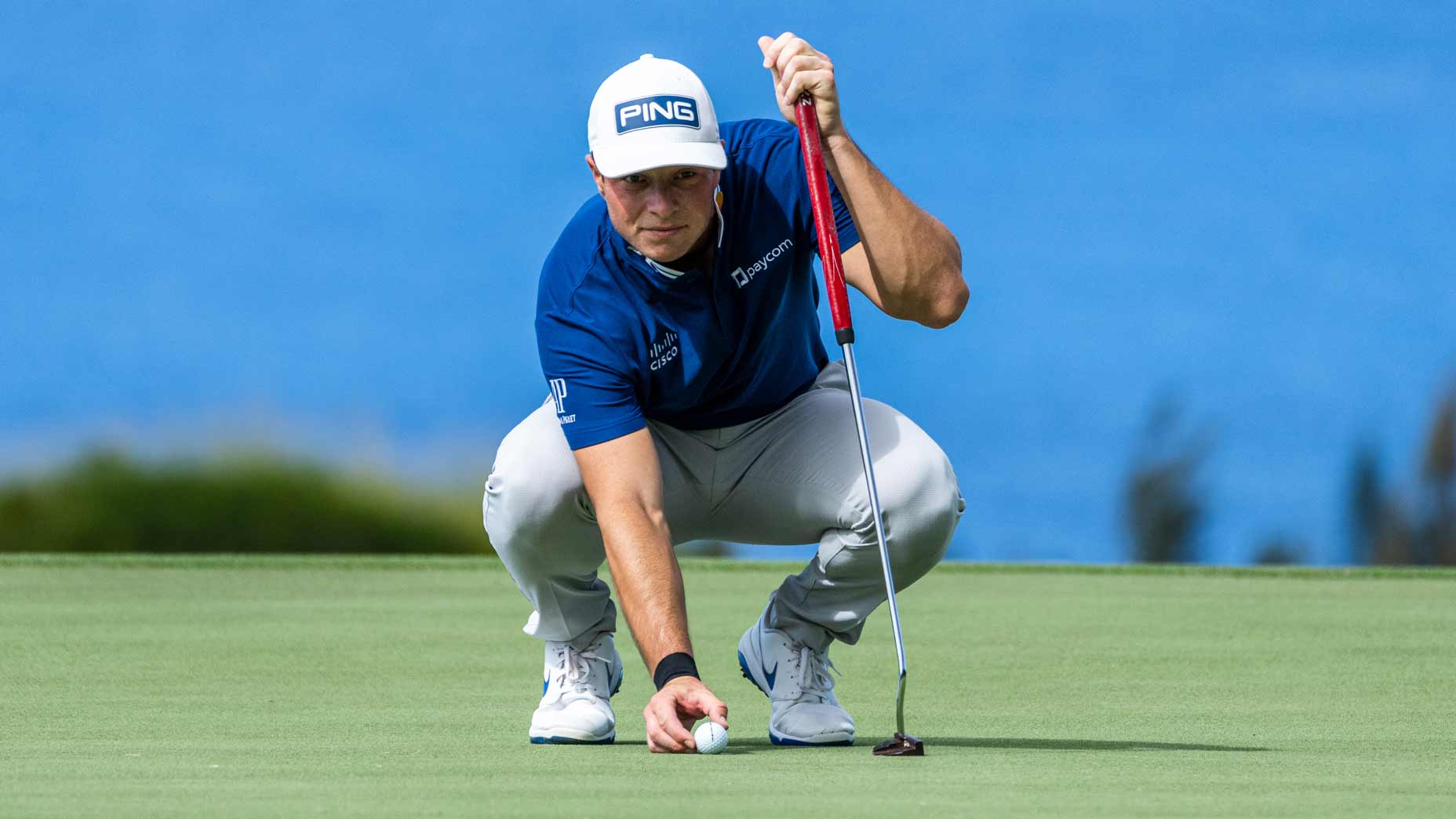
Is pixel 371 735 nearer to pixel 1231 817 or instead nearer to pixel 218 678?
pixel 218 678

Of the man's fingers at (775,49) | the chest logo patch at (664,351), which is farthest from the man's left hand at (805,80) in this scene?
the chest logo patch at (664,351)

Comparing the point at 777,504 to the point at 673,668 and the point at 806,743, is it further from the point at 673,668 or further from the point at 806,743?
the point at 673,668

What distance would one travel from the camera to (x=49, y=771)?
2.67 m

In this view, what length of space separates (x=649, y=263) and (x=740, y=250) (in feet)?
0.63

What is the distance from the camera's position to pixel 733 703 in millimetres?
3992

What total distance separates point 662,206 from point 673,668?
788 millimetres

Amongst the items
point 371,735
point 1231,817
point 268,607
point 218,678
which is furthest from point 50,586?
point 1231,817

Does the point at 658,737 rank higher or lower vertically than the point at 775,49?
lower

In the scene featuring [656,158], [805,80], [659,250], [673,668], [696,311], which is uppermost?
[805,80]

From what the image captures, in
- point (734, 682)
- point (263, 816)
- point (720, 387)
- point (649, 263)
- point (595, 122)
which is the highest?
point (595, 122)

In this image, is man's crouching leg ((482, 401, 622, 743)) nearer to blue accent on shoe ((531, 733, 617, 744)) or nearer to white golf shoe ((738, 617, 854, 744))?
blue accent on shoe ((531, 733, 617, 744))

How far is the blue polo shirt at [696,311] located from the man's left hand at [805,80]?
0.22 m

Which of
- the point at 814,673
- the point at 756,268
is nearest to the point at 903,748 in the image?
the point at 814,673

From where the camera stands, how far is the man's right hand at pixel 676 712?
285cm
